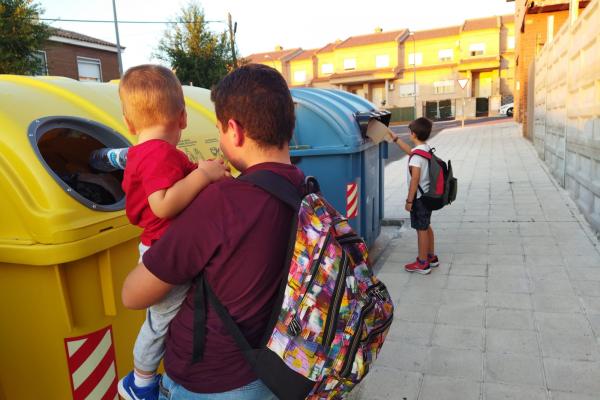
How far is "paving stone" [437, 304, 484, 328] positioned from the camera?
3645 millimetres

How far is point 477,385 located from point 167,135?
2.39m

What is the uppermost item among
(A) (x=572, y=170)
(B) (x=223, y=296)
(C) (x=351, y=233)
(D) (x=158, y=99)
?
(D) (x=158, y=99)

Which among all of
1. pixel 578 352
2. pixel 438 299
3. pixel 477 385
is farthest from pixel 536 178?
pixel 477 385

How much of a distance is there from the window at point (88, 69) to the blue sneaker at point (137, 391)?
24441mm

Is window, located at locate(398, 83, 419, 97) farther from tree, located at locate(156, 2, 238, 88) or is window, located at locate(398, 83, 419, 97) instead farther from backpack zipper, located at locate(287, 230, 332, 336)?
backpack zipper, located at locate(287, 230, 332, 336)

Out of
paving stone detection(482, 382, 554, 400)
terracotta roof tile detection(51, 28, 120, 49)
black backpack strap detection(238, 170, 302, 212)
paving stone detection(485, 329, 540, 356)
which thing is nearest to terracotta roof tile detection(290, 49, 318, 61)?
terracotta roof tile detection(51, 28, 120, 49)

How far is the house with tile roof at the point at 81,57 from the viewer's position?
2109 cm

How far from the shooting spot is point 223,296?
4.01ft

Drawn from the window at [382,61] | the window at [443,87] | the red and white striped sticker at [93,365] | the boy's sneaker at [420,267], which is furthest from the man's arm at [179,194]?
the window at [382,61]

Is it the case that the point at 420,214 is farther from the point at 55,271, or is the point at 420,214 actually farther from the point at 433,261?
the point at 55,271

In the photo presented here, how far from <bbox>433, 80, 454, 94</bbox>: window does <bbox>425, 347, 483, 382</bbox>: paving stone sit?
47.4 m

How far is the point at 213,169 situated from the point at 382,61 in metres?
50.7

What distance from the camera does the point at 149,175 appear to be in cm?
139

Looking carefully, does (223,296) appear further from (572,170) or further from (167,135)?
(572,170)
